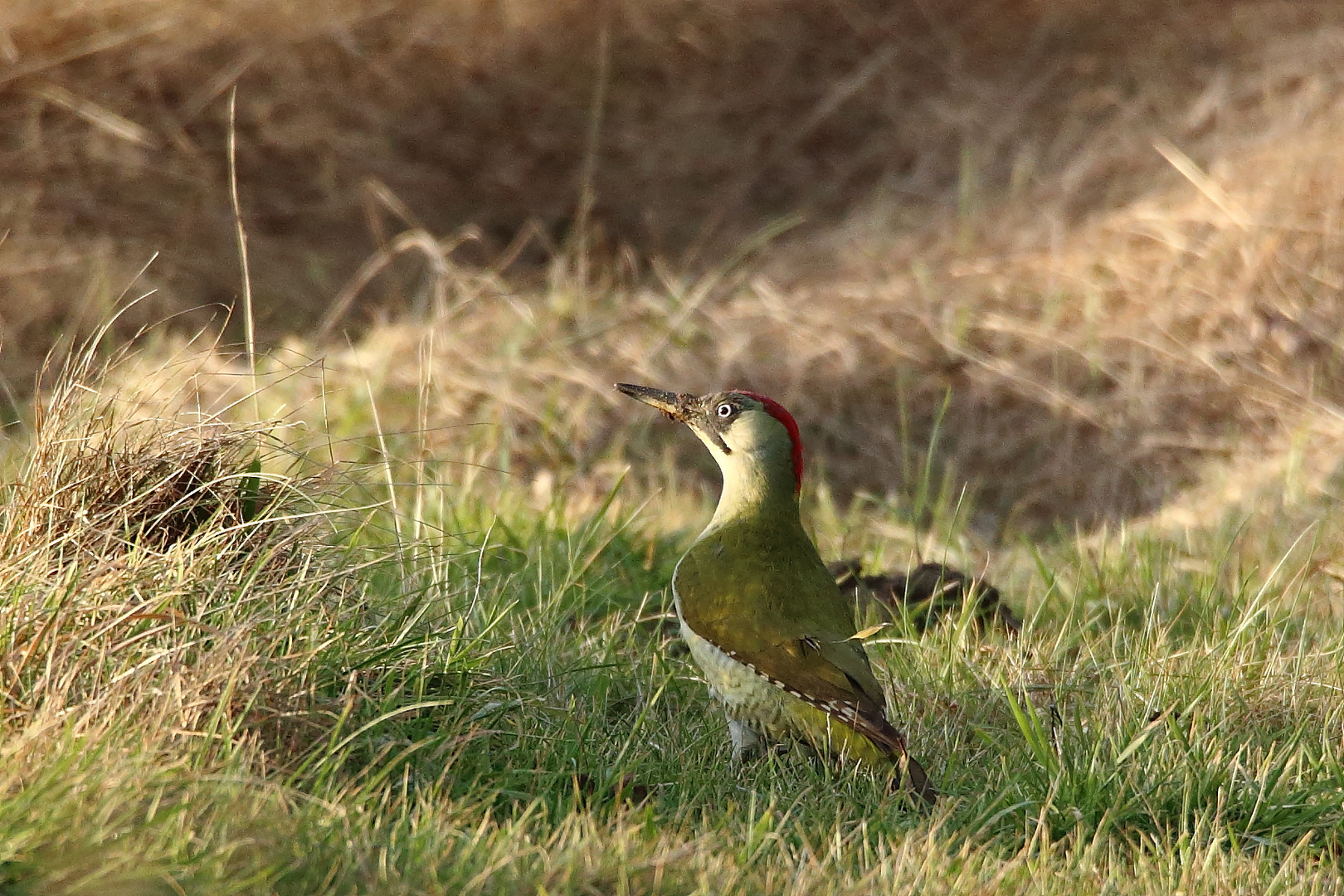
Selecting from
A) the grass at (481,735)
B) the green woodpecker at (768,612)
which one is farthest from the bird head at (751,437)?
the grass at (481,735)

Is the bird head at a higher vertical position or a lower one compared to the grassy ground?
higher

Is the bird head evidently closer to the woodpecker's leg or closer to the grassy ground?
the grassy ground

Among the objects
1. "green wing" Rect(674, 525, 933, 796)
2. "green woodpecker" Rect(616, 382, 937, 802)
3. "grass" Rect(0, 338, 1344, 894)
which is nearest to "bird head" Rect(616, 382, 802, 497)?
"green woodpecker" Rect(616, 382, 937, 802)

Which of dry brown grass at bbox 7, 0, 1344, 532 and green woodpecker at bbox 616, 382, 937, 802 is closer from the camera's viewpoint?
green woodpecker at bbox 616, 382, 937, 802

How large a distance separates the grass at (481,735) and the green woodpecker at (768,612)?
0.11 m

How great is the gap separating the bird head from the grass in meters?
0.53

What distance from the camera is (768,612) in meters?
3.58

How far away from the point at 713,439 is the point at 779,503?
0.29 meters

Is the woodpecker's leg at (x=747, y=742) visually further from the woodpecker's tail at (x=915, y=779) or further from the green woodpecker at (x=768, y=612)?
the woodpecker's tail at (x=915, y=779)

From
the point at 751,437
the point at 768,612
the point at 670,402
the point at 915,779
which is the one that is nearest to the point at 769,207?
the point at 670,402

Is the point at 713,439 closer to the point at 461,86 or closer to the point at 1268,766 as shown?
the point at 1268,766

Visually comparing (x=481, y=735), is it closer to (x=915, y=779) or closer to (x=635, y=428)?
(x=915, y=779)

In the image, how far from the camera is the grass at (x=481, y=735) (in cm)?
253

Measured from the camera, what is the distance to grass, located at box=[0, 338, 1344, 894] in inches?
99.4
